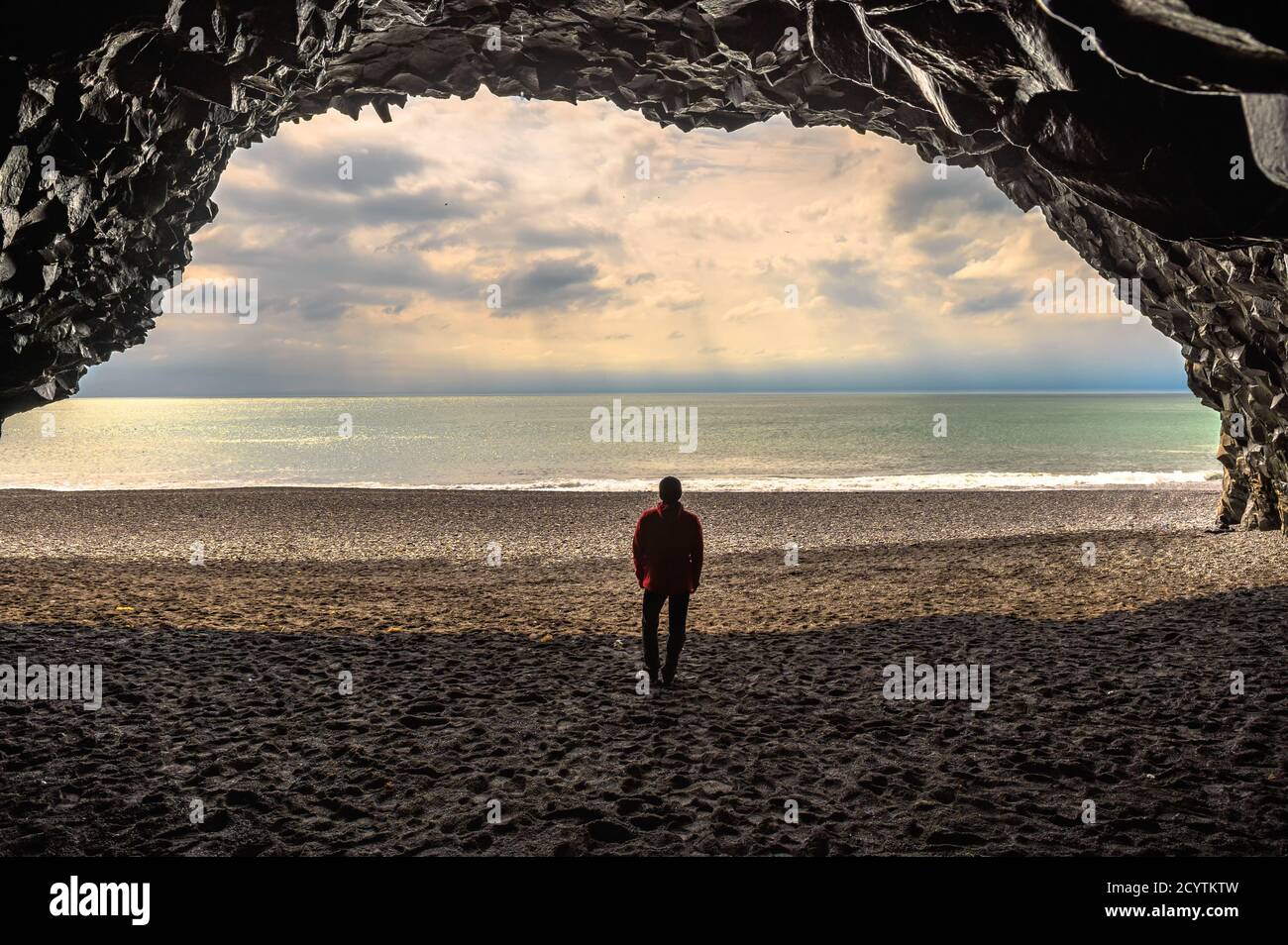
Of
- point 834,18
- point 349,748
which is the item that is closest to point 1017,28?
point 834,18

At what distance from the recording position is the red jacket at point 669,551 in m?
8.72

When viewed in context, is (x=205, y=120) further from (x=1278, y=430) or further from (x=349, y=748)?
(x=1278, y=430)

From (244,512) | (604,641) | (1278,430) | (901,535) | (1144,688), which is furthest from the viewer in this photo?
(244,512)

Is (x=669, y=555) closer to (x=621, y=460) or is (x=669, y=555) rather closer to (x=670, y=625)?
(x=670, y=625)

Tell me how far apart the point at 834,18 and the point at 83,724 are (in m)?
13.8

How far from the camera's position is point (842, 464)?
57.3 meters

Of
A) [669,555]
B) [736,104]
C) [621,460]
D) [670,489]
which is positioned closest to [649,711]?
[669,555]

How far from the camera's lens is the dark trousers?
8891 millimetres

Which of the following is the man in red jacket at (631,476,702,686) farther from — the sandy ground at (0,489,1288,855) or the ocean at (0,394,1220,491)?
the ocean at (0,394,1220,491)

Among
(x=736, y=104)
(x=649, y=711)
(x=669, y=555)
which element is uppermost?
(x=736, y=104)

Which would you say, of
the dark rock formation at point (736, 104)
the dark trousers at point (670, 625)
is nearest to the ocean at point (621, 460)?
the dark rock formation at point (736, 104)

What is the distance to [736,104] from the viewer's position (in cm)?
1689

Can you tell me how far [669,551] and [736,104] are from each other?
12197 millimetres

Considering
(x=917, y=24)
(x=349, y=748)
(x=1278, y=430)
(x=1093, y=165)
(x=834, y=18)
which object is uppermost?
(x=834, y=18)
